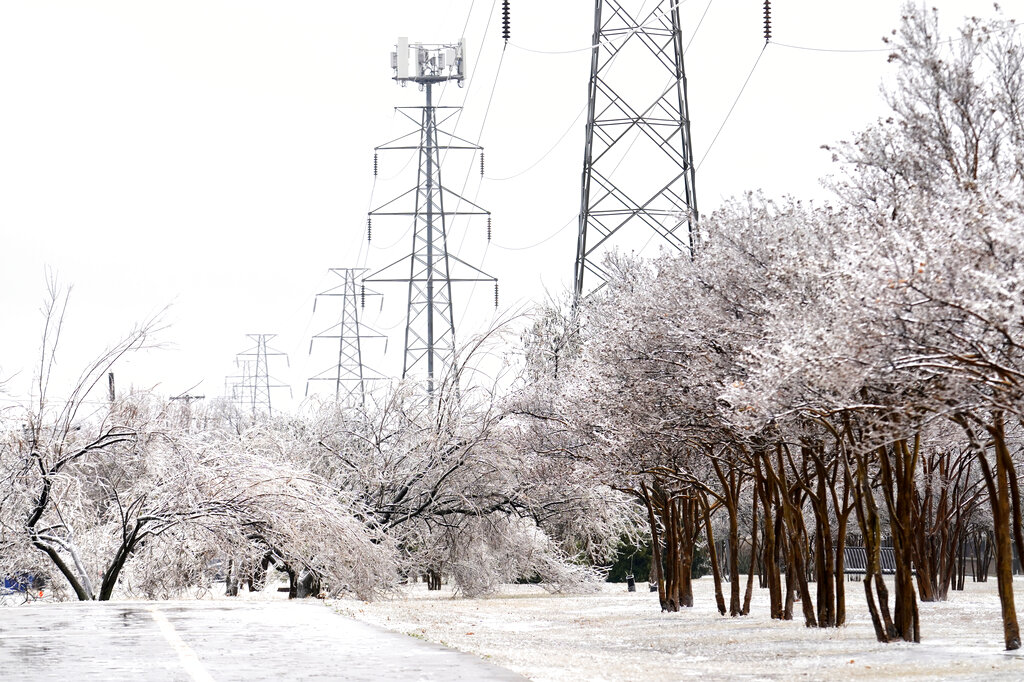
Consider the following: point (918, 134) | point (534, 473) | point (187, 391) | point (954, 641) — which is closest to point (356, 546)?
point (187, 391)

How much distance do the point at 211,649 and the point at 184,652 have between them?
0.43 m

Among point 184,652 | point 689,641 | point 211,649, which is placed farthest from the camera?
point 689,641

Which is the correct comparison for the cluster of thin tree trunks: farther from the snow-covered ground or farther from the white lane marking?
the white lane marking

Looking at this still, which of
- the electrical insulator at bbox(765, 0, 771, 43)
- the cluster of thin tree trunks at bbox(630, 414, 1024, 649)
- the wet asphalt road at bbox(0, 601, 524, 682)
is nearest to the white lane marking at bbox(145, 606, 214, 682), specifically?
the wet asphalt road at bbox(0, 601, 524, 682)

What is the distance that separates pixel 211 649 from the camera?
38.0 ft

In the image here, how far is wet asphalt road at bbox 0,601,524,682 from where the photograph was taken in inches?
377

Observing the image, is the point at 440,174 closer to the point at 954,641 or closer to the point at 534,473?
the point at 534,473

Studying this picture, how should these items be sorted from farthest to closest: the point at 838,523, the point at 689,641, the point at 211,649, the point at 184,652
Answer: the point at 838,523 → the point at 689,641 → the point at 211,649 → the point at 184,652

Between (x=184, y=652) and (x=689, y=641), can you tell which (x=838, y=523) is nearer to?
(x=689, y=641)

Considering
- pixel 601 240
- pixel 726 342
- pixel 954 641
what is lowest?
pixel 954 641

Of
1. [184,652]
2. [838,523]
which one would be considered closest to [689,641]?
[838,523]

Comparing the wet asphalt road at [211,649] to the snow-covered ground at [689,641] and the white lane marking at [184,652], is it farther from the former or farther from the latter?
the snow-covered ground at [689,641]

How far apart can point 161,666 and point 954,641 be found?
1149cm

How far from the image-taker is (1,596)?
2562 cm
